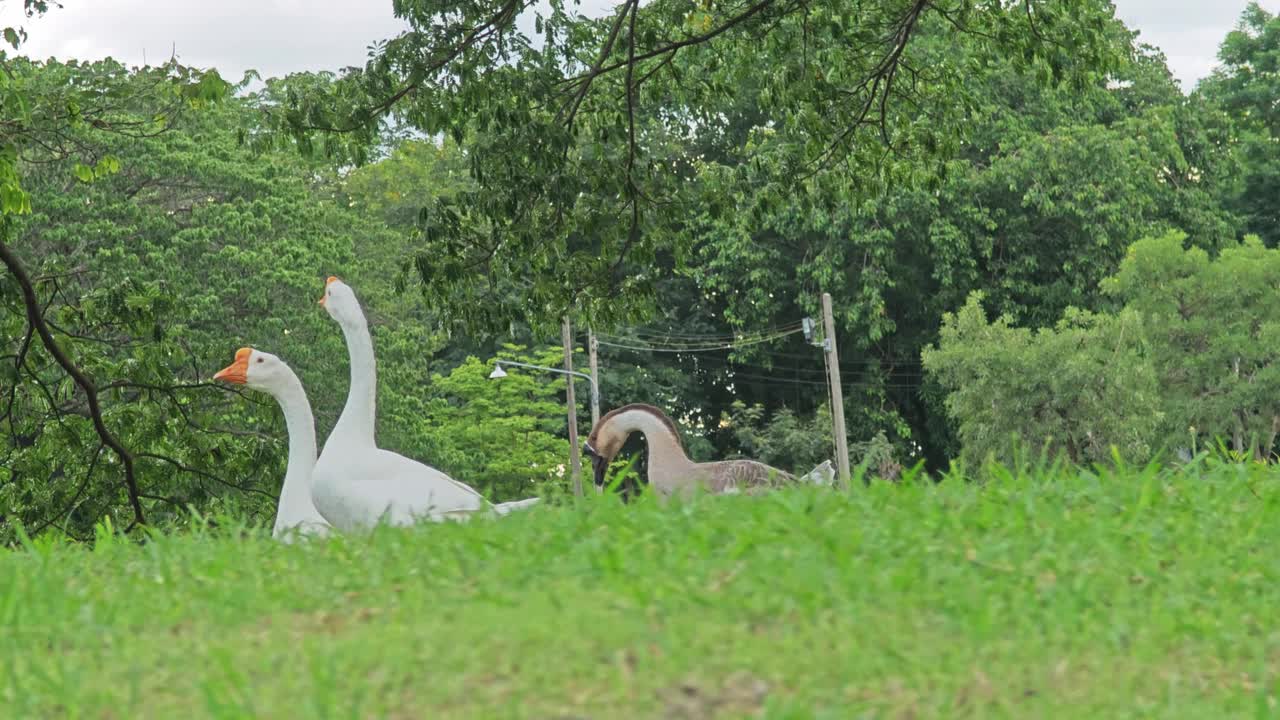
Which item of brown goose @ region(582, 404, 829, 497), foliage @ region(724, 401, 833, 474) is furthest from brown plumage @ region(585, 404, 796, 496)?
foliage @ region(724, 401, 833, 474)

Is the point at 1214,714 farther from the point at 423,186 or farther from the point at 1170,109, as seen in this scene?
the point at 423,186

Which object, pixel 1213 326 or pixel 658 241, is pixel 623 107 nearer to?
pixel 658 241

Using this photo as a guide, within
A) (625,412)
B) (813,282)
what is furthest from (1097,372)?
(625,412)

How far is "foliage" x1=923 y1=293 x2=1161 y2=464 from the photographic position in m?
36.2

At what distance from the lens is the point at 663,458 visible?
40.3 feet

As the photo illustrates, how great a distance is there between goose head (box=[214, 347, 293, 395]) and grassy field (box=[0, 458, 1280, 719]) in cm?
390

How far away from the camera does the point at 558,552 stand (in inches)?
207

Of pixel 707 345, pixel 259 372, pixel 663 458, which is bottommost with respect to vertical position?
pixel 663 458

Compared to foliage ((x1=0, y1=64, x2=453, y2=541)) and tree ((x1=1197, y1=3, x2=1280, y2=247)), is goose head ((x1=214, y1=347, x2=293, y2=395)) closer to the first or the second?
foliage ((x1=0, y1=64, x2=453, y2=541))

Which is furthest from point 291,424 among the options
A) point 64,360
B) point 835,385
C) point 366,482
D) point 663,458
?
point 835,385

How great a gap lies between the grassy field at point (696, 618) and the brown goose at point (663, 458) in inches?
244

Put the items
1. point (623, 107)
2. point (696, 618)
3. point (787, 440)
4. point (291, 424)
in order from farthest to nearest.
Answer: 1. point (787, 440)
2. point (623, 107)
3. point (291, 424)
4. point (696, 618)

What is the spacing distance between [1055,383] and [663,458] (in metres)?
26.0

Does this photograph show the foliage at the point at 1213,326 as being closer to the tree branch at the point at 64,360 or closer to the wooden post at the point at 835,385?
the wooden post at the point at 835,385
